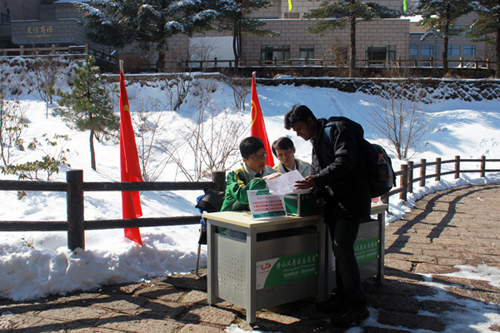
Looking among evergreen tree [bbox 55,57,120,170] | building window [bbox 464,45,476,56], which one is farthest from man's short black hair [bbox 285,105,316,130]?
building window [bbox 464,45,476,56]

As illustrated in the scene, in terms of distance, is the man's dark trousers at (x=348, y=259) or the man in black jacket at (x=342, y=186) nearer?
the man in black jacket at (x=342, y=186)

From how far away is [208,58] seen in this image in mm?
30016

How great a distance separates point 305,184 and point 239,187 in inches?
25.5

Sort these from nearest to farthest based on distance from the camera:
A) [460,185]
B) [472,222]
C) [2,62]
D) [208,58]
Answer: [472,222]
[460,185]
[2,62]
[208,58]

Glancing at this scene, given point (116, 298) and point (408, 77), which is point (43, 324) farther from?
point (408, 77)

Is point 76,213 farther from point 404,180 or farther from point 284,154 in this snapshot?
point 404,180

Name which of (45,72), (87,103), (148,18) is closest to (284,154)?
(87,103)

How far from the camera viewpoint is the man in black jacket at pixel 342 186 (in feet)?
10.6

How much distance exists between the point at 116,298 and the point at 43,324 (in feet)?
2.32

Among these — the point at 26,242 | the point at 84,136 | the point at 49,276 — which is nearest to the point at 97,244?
the point at 26,242

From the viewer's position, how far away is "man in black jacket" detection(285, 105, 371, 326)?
322 centimetres

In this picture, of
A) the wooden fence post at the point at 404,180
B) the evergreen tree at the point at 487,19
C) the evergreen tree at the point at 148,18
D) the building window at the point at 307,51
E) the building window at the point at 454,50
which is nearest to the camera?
the wooden fence post at the point at 404,180

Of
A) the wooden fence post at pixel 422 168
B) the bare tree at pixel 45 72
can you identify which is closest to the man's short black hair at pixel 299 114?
the wooden fence post at pixel 422 168

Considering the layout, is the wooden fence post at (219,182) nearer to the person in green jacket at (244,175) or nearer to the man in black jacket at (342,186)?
the person in green jacket at (244,175)
